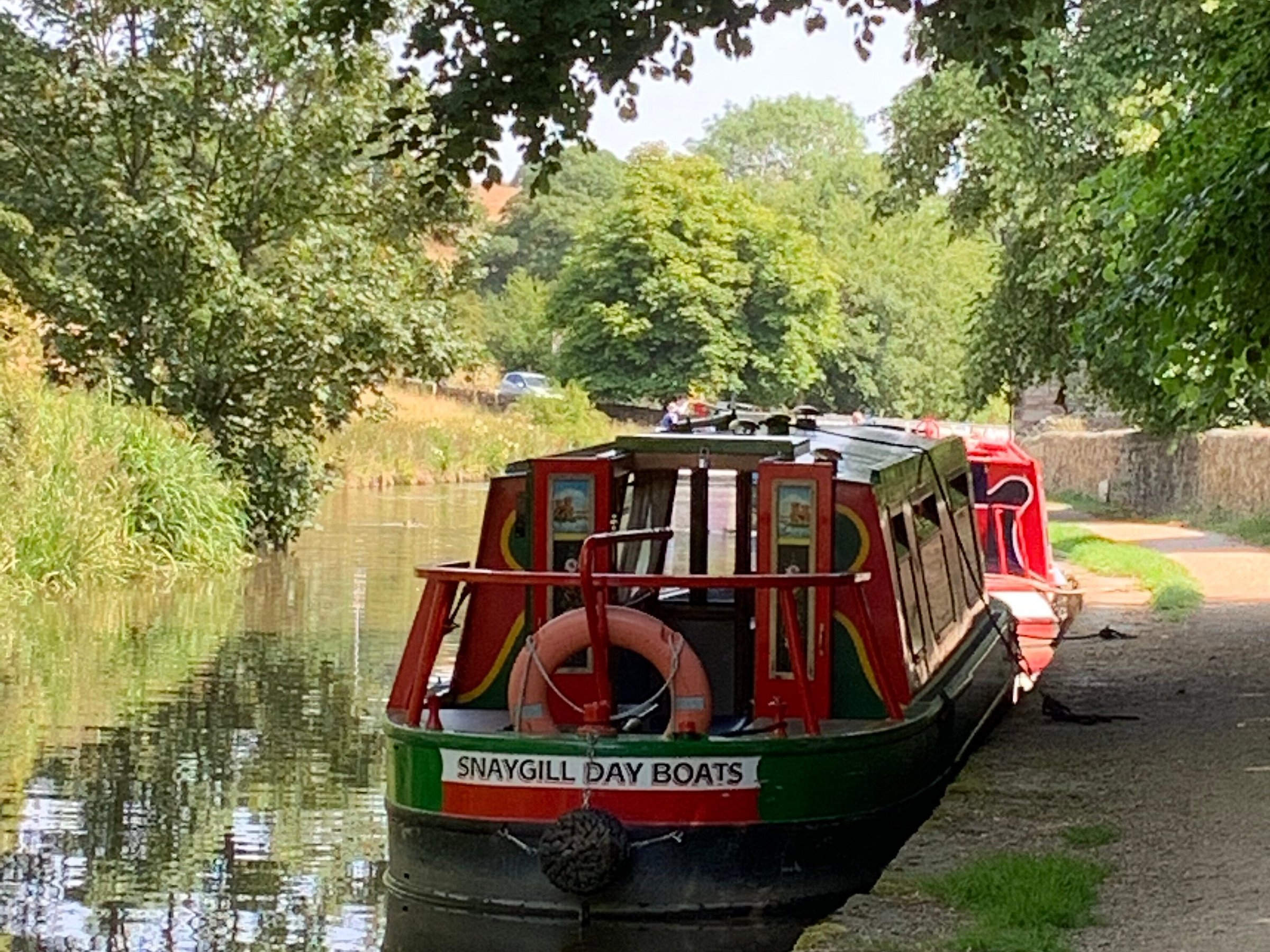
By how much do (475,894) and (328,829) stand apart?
9.16 feet

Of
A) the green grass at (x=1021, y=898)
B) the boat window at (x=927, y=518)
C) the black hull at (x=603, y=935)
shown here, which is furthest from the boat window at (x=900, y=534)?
the green grass at (x=1021, y=898)

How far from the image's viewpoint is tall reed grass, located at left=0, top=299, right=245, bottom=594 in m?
→ 22.0

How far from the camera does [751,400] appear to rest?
221 ft

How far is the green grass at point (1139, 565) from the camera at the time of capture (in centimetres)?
2042

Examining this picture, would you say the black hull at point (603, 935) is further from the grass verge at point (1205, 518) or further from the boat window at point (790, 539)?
the grass verge at point (1205, 518)

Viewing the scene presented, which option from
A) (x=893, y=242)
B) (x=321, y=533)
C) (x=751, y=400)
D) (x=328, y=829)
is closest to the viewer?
(x=328, y=829)

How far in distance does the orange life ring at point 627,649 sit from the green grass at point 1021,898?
133cm

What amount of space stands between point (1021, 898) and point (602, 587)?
2164 millimetres

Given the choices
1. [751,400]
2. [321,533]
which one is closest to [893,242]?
[751,400]

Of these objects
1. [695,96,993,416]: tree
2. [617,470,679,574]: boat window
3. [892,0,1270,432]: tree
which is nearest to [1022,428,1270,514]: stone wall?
[892,0,1270,432]: tree

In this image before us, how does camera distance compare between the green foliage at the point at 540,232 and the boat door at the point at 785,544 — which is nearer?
the boat door at the point at 785,544

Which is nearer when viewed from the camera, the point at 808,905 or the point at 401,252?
the point at 808,905

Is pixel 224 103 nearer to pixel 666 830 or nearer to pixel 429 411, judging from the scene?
pixel 666 830

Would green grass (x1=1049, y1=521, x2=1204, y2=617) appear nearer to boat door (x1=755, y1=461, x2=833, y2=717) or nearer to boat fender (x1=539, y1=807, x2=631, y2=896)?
boat door (x1=755, y1=461, x2=833, y2=717)
